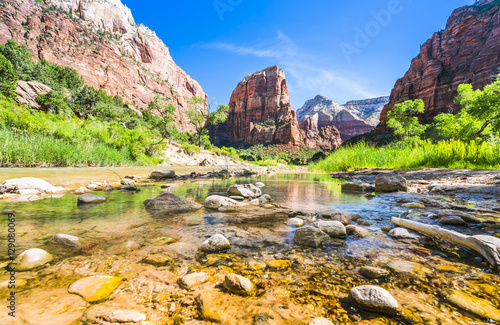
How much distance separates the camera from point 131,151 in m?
15.3

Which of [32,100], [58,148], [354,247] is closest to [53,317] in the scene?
[354,247]

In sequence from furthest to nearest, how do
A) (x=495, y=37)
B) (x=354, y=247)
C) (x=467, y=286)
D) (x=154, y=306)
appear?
1. (x=495, y=37)
2. (x=354, y=247)
3. (x=467, y=286)
4. (x=154, y=306)

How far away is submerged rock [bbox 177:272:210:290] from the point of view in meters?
1.21

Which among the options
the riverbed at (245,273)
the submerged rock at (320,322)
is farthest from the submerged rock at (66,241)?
the submerged rock at (320,322)

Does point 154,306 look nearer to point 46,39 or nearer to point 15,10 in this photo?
point 46,39

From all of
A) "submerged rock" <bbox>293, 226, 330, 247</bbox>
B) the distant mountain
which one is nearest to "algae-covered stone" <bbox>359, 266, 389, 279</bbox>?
"submerged rock" <bbox>293, 226, 330, 247</bbox>

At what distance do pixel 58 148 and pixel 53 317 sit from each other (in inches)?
469

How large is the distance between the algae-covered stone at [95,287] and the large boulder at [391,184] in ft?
20.0

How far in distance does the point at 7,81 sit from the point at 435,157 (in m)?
44.5

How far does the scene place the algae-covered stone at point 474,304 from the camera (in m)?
0.96

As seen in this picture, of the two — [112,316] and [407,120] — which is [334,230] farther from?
[407,120]

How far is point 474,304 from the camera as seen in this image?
3.34 ft

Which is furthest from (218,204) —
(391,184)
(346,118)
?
(346,118)

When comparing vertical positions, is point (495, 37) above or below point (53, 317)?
above
